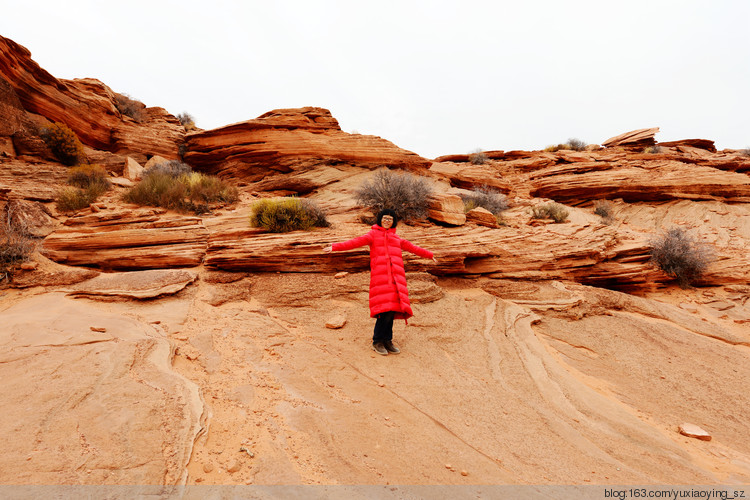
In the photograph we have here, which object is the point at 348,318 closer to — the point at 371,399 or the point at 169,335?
the point at 371,399

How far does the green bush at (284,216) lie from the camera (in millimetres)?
7410

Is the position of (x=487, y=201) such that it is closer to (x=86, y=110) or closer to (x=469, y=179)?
(x=469, y=179)

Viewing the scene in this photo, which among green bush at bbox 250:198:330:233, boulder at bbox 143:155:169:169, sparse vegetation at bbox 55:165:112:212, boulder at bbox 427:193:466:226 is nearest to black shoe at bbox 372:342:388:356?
green bush at bbox 250:198:330:233

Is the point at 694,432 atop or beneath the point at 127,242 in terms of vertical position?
beneath

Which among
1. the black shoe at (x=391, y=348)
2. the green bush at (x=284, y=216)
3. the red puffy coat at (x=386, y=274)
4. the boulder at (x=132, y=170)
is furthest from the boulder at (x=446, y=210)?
the boulder at (x=132, y=170)

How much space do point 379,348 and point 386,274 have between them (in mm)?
1061

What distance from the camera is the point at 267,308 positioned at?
18.4 ft

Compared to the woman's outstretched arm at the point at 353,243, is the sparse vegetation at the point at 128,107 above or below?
above

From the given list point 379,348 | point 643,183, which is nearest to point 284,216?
point 379,348

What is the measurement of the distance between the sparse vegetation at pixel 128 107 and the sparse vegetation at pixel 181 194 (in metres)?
7.72

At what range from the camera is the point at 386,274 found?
4559 millimetres

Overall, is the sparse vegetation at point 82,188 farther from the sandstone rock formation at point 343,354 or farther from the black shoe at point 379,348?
the black shoe at point 379,348

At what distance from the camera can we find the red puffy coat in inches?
174

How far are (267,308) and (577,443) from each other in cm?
469
